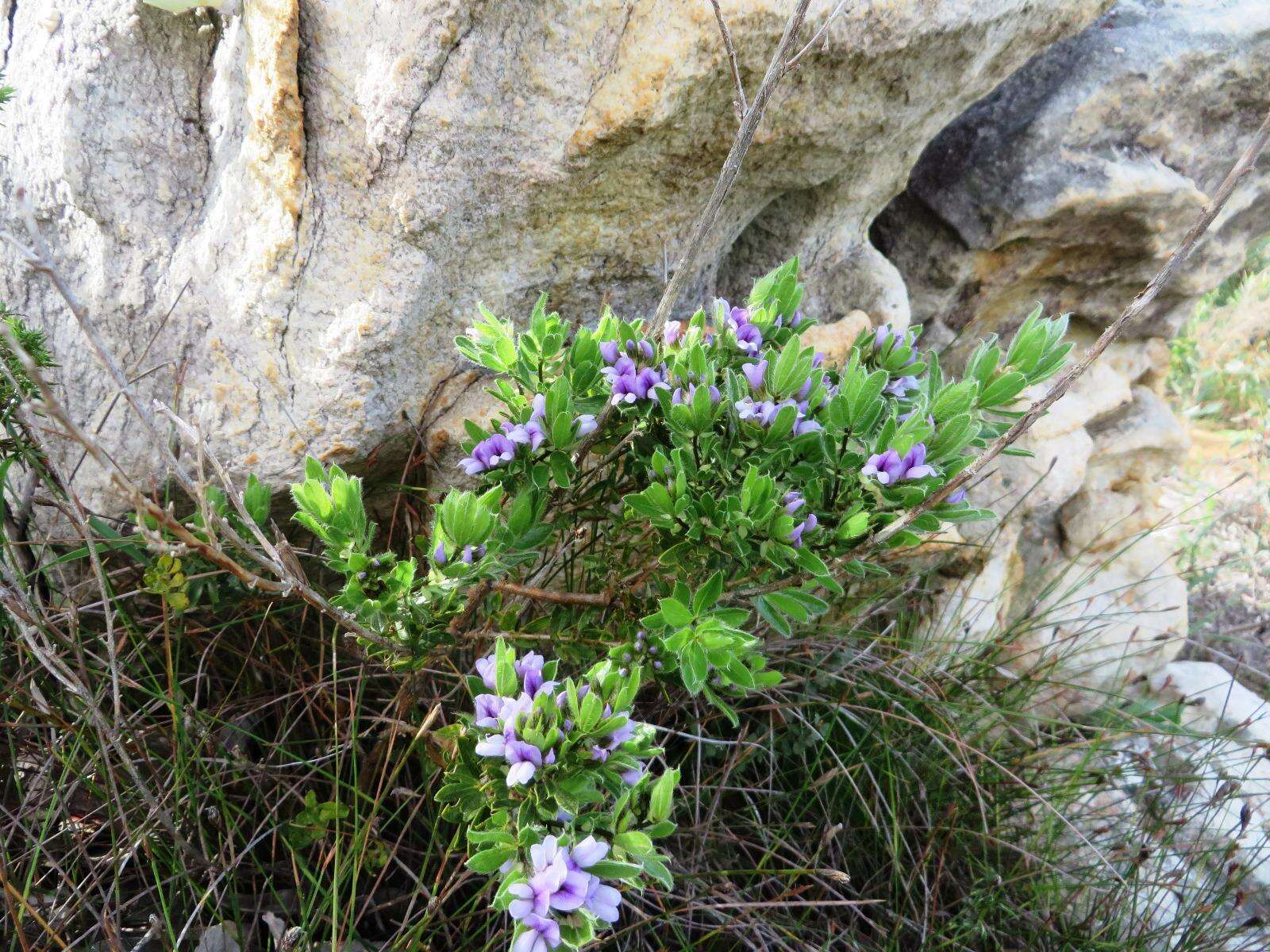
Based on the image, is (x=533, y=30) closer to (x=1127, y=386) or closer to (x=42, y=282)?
(x=42, y=282)

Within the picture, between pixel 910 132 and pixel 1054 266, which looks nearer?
pixel 910 132

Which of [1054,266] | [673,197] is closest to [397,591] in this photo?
[673,197]

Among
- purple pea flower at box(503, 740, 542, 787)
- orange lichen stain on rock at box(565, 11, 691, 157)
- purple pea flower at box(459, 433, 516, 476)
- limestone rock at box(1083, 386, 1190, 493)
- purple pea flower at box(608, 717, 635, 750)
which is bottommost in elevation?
limestone rock at box(1083, 386, 1190, 493)

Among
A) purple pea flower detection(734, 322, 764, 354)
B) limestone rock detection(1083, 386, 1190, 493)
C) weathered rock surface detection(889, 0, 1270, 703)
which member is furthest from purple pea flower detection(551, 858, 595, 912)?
limestone rock detection(1083, 386, 1190, 493)

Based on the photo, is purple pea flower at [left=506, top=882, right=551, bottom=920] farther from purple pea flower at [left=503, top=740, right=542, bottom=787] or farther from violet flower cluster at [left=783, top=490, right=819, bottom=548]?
violet flower cluster at [left=783, top=490, right=819, bottom=548]

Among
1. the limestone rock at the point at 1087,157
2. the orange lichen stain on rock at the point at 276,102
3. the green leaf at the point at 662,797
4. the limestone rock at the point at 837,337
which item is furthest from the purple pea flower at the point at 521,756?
the limestone rock at the point at 1087,157

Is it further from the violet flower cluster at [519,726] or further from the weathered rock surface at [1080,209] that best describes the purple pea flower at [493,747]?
the weathered rock surface at [1080,209]

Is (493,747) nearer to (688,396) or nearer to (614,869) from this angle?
(614,869)
